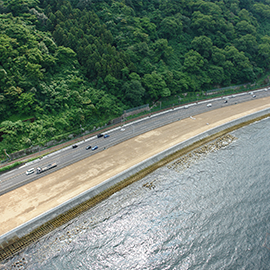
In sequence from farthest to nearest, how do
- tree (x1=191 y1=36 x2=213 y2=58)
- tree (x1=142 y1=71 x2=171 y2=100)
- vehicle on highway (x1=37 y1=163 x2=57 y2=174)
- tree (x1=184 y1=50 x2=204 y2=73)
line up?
tree (x1=191 y1=36 x2=213 y2=58) → tree (x1=184 y1=50 x2=204 y2=73) → tree (x1=142 y1=71 x2=171 y2=100) → vehicle on highway (x1=37 y1=163 x2=57 y2=174)

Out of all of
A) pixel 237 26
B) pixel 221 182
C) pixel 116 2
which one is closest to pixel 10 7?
pixel 116 2

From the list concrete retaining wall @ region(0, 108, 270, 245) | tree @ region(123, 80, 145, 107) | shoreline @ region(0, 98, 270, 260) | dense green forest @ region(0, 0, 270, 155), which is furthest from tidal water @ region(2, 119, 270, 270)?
tree @ region(123, 80, 145, 107)

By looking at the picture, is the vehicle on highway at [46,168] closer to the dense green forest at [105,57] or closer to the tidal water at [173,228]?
the dense green forest at [105,57]

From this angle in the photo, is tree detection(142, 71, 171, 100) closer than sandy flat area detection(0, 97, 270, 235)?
No

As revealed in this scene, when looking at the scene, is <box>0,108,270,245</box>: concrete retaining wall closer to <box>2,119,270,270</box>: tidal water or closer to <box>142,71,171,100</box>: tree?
<box>2,119,270,270</box>: tidal water

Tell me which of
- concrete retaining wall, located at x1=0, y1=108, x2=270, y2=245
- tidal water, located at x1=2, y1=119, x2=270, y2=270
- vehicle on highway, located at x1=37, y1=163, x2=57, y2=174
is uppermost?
vehicle on highway, located at x1=37, y1=163, x2=57, y2=174

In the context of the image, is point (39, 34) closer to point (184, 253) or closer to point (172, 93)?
point (172, 93)

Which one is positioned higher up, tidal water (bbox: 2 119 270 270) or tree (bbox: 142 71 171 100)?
tree (bbox: 142 71 171 100)
